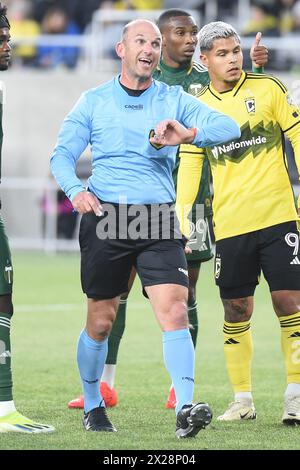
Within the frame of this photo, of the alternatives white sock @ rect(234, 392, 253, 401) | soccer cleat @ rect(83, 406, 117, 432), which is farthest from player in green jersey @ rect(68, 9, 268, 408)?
soccer cleat @ rect(83, 406, 117, 432)

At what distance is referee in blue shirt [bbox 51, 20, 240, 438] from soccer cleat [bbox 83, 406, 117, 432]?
0.01m

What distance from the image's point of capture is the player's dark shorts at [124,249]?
6918 mm

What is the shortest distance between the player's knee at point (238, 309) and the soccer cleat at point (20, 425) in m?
1.48

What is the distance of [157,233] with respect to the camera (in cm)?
695

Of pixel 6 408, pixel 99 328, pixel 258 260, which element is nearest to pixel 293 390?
pixel 258 260

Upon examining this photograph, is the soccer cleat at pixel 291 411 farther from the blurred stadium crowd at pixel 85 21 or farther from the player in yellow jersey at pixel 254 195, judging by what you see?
the blurred stadium crowd at pixel 85 21

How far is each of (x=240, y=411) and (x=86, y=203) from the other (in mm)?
1982

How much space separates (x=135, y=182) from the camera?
6.94 m

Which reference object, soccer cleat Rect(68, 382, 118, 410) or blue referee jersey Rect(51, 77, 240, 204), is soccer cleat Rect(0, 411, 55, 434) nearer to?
soccer cleat Rect(68, 382, 118, 410)

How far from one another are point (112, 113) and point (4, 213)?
15.4 metres

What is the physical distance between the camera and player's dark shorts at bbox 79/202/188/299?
6.92 m

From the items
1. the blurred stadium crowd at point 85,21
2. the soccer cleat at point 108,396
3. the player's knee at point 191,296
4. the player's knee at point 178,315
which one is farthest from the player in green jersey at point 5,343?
the blurred stadium crowd at point 85,21

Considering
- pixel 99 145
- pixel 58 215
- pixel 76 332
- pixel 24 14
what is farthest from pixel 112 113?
pixel 24 14
